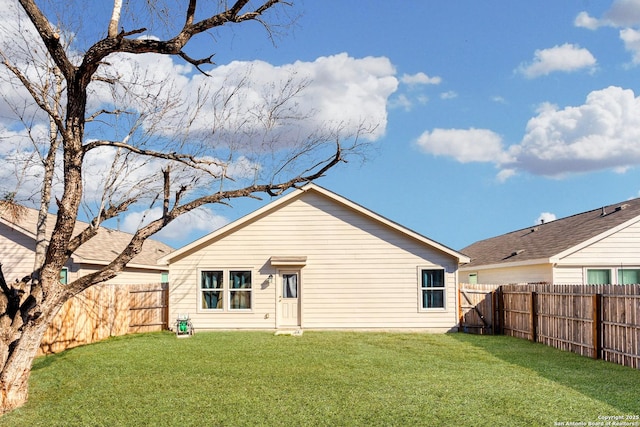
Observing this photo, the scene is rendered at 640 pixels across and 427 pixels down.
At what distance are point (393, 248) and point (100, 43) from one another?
13806 mm

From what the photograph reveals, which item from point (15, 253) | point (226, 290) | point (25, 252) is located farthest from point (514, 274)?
point (15, 253)

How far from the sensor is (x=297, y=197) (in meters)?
21.7

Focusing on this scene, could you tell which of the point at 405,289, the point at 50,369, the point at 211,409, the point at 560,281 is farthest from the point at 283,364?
the point at 560,281

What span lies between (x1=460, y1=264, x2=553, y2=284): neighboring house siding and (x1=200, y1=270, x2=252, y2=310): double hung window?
10.5 meters


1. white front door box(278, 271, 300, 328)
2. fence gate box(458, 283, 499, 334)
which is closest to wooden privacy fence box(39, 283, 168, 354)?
white front door box(278, 271, 300, 328)

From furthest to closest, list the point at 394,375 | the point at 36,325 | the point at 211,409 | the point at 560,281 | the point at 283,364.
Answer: the point at 560,281
the point at 283,364
the point at 394,375
the point at 36,325
the point at 211,409

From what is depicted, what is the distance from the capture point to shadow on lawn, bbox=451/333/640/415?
10.1 m

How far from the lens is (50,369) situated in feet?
45.2

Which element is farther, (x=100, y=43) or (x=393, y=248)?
(x=393, y=248)

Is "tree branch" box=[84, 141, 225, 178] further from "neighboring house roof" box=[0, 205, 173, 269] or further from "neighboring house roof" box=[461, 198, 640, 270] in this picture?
"neighboring house roof" box=[461, 198, 640, 270]

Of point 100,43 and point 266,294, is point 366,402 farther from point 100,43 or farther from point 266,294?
point 266,294

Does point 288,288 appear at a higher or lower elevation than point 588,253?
lower

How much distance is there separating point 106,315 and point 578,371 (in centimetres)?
1426

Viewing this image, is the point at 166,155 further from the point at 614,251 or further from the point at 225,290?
the point at 614,251
